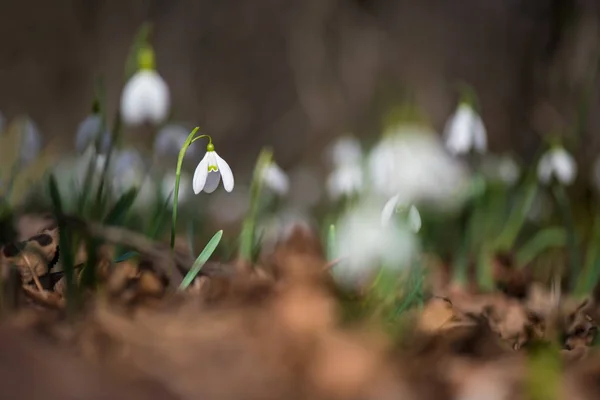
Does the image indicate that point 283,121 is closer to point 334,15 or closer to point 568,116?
point 334,15

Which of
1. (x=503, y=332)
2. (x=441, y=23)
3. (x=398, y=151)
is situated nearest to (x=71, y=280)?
(x=503, y=332)

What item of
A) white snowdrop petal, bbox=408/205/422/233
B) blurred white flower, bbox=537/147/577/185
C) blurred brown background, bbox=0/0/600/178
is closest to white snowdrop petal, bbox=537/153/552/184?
blurred white flower, bbox=537/147/577/185

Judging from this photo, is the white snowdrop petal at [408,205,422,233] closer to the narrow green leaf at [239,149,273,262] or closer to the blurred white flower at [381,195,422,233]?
the blurred white flower at [381,195,422,233]

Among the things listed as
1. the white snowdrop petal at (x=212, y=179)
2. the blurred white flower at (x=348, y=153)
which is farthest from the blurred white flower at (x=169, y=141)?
the white snowdrop petal at (x=212, y=179)

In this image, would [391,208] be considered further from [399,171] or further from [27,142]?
[27,142]

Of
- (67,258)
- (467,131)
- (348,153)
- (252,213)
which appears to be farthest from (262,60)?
(67,258)
